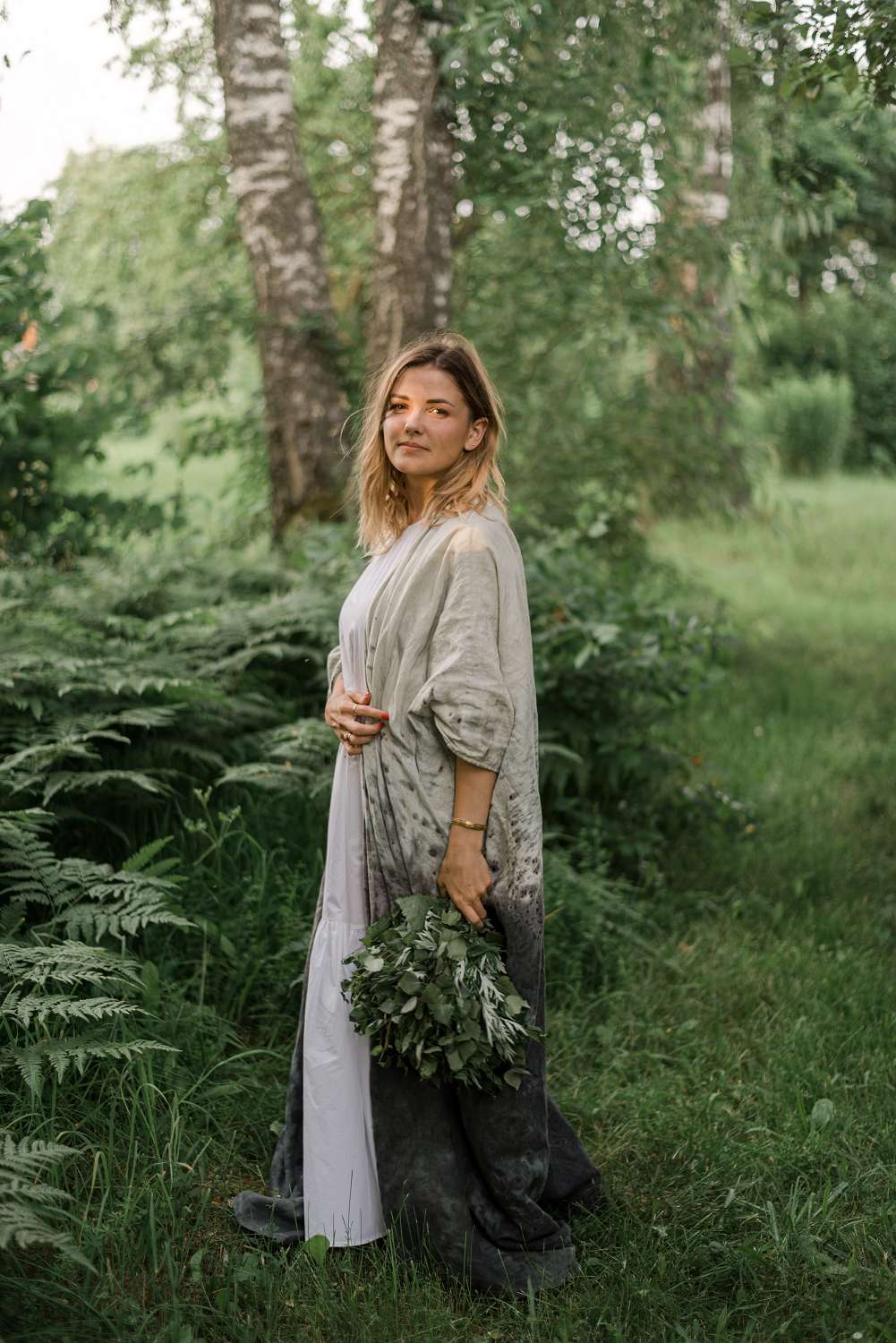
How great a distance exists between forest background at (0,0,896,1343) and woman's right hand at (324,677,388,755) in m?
0.77

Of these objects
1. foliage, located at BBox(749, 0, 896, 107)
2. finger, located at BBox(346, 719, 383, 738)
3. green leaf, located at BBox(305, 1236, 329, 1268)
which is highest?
foliage, located at BBox(749, 0, 896, 107)

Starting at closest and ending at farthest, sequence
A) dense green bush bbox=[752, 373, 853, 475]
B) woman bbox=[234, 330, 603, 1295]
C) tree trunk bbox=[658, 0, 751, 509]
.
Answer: woman bbox=[234, 330, 603, 1295]
tree trunk bbox=[658, 0, 751, 509]
dense green bush bbox=[752, 373, 853, 475]

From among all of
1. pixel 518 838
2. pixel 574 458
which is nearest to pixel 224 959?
pixel 518 838

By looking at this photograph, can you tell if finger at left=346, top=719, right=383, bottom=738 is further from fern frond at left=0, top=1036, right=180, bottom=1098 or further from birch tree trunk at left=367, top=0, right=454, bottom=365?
birch tree trunk at left=367, top=0, right=454, bottom=365

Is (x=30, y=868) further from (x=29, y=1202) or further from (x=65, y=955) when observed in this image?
(x=29, y=1202)

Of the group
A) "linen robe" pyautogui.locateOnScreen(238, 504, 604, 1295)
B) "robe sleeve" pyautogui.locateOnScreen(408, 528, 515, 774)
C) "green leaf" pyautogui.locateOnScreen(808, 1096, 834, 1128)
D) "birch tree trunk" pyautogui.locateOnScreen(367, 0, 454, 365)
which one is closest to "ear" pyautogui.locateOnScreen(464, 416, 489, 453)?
"linen robe" pyautogui.locateOnScreen(238, 504, 604, 1295)

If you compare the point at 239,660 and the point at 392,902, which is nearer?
the point at 392,902

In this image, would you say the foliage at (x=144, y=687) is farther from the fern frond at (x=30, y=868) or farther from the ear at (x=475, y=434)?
the ear at (x=475, y=434)

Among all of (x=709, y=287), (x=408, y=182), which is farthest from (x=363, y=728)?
(x=709, y=287)

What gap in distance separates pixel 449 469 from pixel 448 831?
0.89 metres

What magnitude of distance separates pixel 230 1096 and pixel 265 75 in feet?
17.6

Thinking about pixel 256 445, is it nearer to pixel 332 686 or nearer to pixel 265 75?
pixel 265 75

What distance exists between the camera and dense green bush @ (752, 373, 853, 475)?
2223 centimetres

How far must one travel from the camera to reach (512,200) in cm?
661
